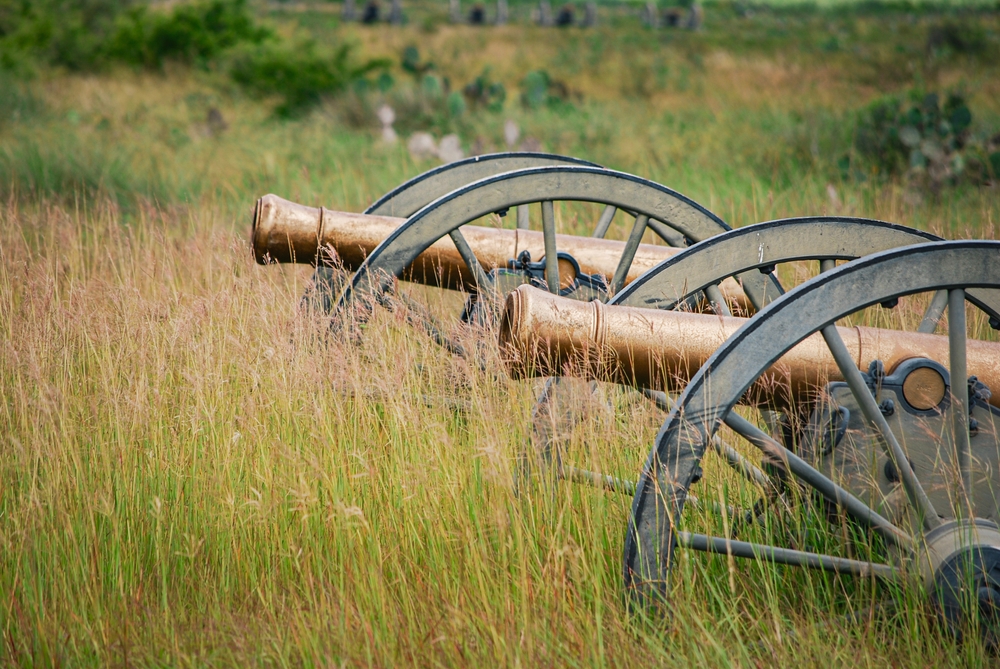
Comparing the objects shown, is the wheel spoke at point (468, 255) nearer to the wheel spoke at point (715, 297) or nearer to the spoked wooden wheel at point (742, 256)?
the spoked wooden wheel at point (742, 256)

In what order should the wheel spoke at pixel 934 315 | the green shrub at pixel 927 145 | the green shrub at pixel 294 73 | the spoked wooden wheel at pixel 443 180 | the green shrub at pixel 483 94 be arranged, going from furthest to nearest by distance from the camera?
the green shrub at pixel 294 73, the green shrub at pixel 483 94, the green shrub at pixel 927 145, the spoked wooden wheel at pixel 443 180, the wheel spoke at pixel 934 315

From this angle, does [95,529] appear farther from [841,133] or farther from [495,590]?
[841,133]

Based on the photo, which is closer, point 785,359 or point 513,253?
point 785,359

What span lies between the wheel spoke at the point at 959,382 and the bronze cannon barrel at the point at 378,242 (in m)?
1.63

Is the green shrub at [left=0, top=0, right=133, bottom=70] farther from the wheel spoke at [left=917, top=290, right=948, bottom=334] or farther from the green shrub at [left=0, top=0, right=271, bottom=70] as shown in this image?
the wheel spoke at [left=917, top=290, right=948, bottom=334]

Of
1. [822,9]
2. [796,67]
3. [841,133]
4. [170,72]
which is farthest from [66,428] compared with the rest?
[822,9]

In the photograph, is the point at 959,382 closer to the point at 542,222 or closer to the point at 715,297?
the point at 715,297

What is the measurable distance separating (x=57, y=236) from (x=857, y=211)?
541cm

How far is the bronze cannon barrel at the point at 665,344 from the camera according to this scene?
2113 millimetres

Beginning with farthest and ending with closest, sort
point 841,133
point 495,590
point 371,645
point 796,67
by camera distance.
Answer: point 796,67 < point 841,133 < point 495,590 < point 371,645

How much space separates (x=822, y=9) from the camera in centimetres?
4728

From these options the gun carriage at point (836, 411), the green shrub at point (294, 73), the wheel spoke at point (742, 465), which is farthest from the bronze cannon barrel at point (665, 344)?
the green shrub at point (294, 73)

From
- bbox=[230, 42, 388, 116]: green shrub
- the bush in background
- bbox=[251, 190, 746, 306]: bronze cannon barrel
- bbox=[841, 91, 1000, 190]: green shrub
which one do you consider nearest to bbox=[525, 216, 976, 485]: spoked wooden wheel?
bbox=[251, 190, 746, 306]: bronze cannon barrel

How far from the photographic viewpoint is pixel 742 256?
8.22 feet
